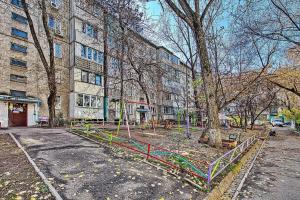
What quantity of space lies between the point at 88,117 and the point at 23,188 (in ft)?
76.9

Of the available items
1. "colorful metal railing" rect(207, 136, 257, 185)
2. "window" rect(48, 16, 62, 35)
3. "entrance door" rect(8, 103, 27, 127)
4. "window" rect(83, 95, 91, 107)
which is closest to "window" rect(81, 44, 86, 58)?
"window" rect(48, 16, 62, 35)

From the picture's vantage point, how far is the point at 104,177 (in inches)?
249

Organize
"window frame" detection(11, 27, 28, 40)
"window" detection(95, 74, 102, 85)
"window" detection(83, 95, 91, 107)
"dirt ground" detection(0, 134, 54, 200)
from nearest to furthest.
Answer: "dirt ground" detection(0, 134, 54, 200)
"window frame" detection(11, 27, 28, 40)
"window" detection(83, 95, 91, 107)
"window" detection(95, 74, 102, 85)

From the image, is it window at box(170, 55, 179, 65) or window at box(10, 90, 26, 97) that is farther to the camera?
window at box(170, 55, 179, 65)

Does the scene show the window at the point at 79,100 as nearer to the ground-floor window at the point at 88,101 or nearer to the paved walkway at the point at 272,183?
the ground-floor window at the point at 88,101

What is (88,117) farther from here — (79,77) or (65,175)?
(65,175)

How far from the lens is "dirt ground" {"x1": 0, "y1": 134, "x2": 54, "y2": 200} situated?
483 cm

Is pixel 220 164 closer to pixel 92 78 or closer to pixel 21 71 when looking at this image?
pixel 21 71

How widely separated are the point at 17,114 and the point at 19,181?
852 inches

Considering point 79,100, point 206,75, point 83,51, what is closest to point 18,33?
point 83,51

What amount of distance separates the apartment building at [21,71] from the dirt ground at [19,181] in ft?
59.1

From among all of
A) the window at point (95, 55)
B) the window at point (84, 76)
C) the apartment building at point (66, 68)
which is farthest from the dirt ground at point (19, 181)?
the window at point (95, 55)

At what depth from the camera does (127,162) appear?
8000mm

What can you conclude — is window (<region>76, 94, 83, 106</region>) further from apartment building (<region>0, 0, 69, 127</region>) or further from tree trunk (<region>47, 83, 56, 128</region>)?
tree trunk (<region>47, 83, 56, 128</region>)
